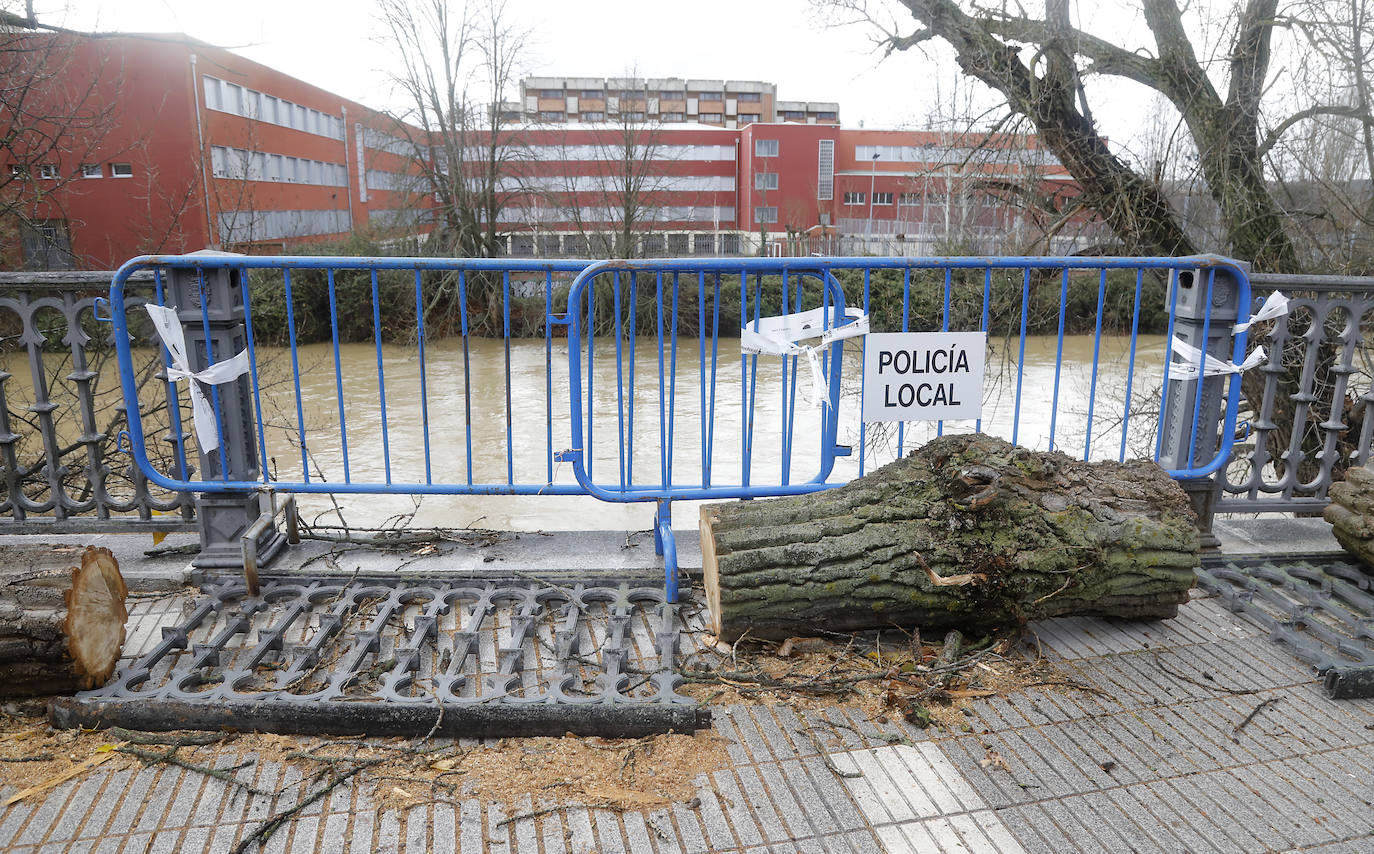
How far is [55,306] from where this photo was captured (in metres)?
4.01

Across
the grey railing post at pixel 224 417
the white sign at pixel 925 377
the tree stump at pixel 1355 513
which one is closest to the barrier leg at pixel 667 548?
the white sign at pixel 925 377

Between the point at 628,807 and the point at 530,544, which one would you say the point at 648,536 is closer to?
the point at 530,544

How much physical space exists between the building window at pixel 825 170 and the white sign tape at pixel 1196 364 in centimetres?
4540

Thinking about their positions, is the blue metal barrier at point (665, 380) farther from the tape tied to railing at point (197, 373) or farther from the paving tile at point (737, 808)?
the paving tile at point (737, 808)

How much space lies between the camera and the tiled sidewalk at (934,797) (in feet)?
7.75

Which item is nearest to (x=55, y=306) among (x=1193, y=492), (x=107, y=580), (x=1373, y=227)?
(x=107, y=580)

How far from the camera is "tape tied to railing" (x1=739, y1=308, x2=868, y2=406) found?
3.92 meters

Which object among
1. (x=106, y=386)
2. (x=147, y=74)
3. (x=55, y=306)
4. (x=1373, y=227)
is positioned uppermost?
(x=147, y=74)

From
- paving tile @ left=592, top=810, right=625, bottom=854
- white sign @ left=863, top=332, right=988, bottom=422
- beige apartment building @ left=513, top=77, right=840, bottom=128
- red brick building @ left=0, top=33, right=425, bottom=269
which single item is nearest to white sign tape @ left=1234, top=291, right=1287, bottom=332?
white sign @ left=863, top=332, right=988, bottom=422

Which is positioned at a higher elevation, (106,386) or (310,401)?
(106,386)

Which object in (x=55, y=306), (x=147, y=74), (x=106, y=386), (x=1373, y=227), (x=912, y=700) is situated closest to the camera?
(x=912, y=700)

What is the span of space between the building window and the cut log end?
47380mm

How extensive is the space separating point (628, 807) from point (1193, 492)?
11.0 ft

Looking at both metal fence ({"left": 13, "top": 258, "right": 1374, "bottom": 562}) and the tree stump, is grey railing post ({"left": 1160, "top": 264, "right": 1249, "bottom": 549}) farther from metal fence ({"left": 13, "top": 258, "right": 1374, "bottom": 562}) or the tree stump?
the tree stump
